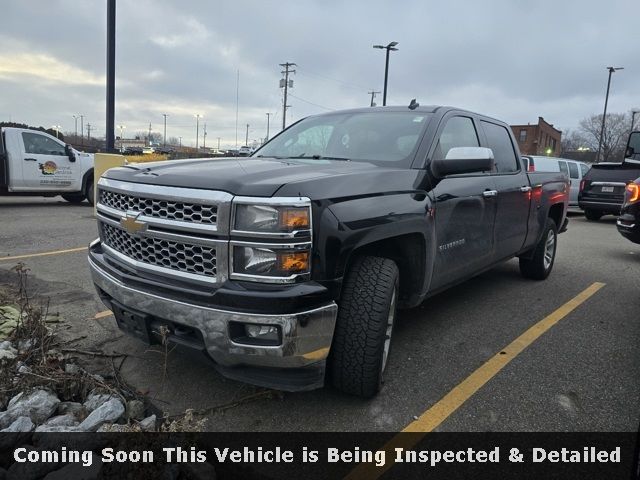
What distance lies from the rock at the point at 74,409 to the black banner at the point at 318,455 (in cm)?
26

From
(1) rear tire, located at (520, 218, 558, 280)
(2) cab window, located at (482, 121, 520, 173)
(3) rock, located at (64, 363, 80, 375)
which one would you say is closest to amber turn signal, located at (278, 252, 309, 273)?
(3) rock, located at (64, 363, 80, 375)

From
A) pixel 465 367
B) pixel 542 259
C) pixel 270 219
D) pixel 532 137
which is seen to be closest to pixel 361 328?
pixel 270 219

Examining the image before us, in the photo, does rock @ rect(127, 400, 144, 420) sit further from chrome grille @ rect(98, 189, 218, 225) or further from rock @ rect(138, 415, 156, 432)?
chrome grille @ rect(98, 189, 218, 225)

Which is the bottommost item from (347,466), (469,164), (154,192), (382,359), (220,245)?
(347,466)

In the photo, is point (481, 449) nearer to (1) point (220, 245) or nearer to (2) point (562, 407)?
(2) point (562, 407)

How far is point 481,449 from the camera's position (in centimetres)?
254

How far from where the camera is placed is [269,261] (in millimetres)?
2367

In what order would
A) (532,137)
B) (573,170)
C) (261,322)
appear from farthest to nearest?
(532,137) → (573,170) → (261,322)

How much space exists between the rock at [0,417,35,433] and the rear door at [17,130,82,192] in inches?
409

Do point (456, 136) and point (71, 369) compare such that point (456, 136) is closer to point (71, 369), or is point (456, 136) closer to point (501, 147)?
point (501, 147)

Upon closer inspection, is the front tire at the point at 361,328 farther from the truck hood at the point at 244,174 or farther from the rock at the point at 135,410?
the rock at the point at 135,410

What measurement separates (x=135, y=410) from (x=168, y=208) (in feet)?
3.70

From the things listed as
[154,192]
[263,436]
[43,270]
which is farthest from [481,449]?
[43,270]

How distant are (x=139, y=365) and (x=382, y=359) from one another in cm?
166
